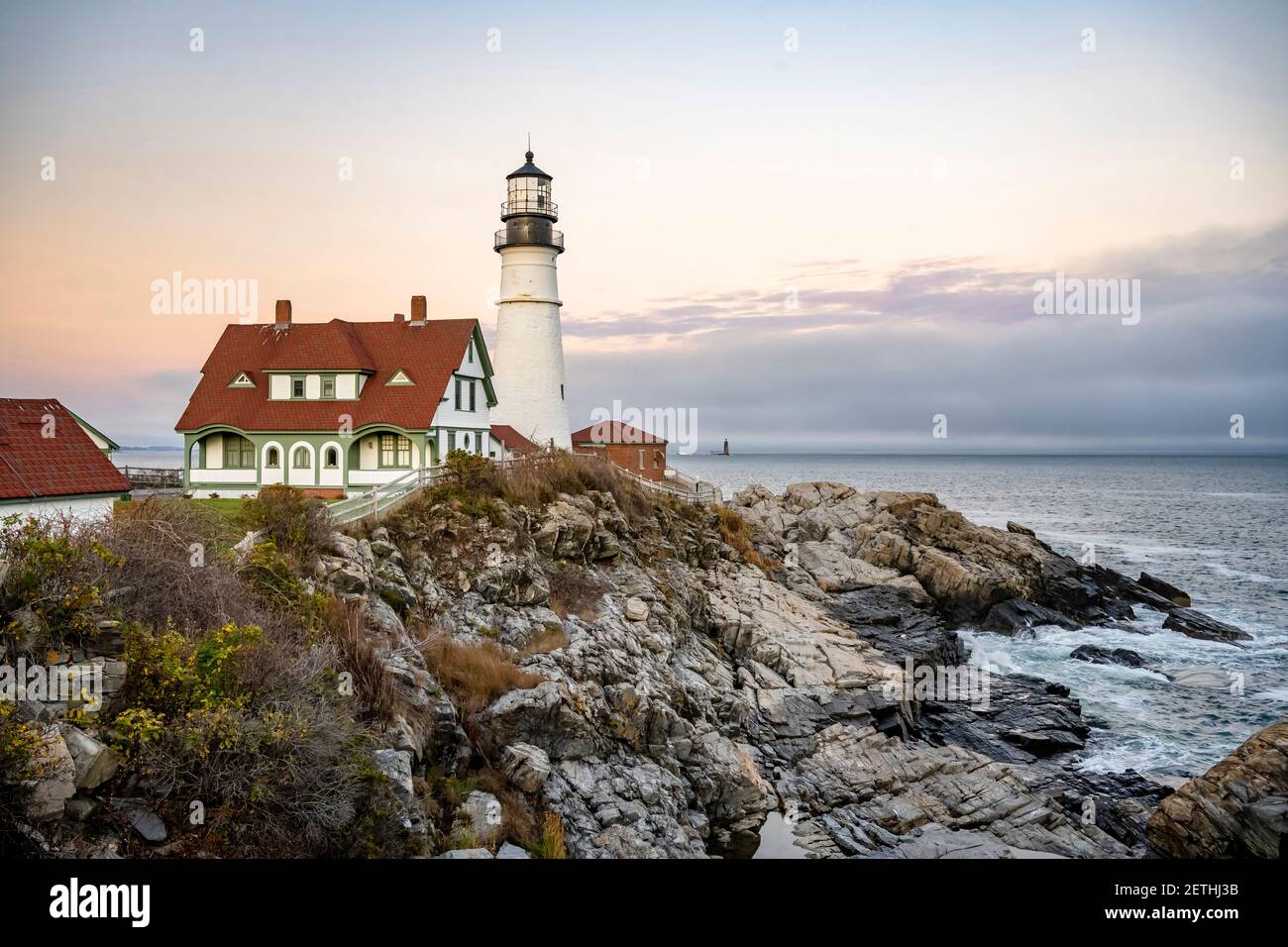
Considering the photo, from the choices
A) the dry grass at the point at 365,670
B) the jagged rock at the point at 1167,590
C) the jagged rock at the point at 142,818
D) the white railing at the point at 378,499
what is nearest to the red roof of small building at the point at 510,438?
the white railing at the point at 378,499

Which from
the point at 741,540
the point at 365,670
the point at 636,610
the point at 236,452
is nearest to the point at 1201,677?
the point at 741,540

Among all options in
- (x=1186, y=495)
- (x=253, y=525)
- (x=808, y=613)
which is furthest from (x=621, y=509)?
(x=1186, y=495)

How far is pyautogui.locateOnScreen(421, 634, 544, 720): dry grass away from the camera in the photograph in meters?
14.7

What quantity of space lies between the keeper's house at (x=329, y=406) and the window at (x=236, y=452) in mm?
36

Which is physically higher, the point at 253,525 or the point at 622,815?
the point at 253,525

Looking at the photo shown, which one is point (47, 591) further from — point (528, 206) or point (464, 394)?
point (528, 206)

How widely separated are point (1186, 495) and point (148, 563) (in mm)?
132804

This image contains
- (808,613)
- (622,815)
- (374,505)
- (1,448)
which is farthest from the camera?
(808,613)

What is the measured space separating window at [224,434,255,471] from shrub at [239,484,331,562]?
1502 centimetres
